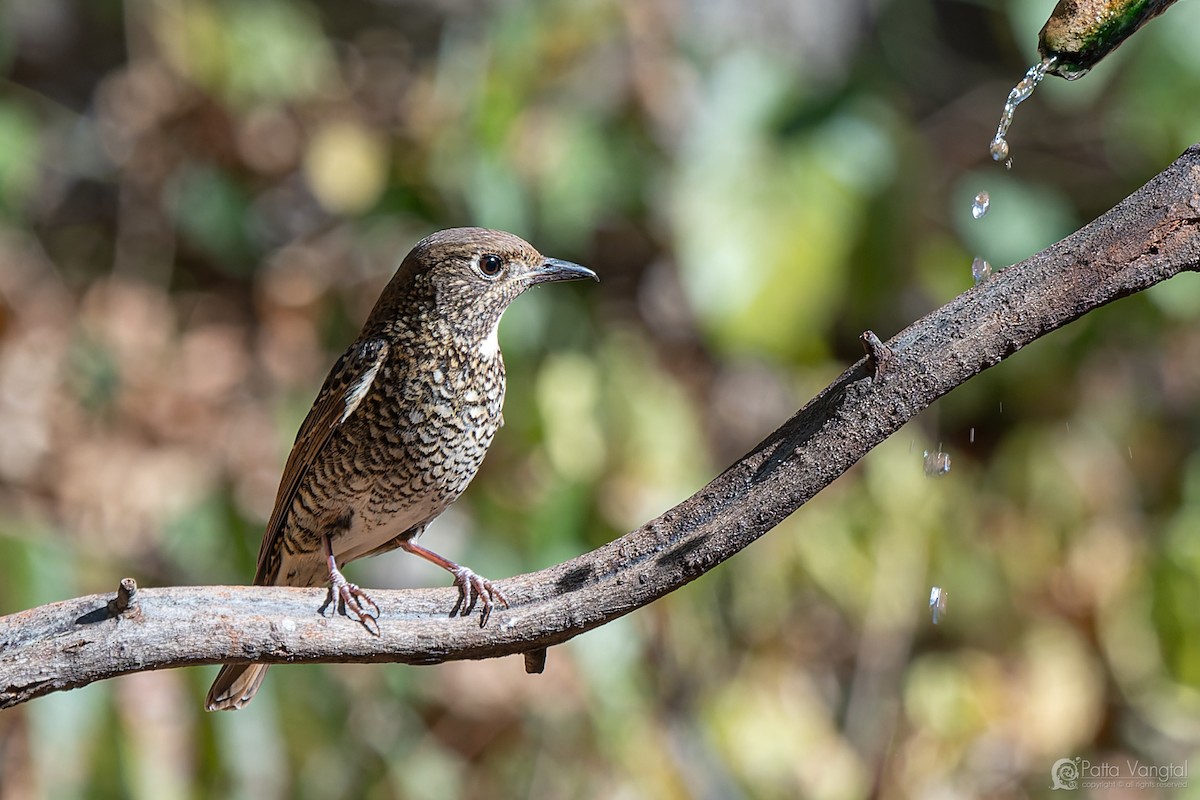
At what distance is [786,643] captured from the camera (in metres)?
5.88

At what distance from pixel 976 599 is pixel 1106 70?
205 centimetres

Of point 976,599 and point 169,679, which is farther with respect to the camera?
point 976,599

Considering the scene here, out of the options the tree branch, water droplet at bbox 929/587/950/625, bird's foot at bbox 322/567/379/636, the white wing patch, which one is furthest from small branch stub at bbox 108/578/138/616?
water droplet at bbox 929/587/950/625

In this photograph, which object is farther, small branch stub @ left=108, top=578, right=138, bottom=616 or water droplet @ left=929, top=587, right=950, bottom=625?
water droplet @ left=929, top=587, right=950, bottom=625

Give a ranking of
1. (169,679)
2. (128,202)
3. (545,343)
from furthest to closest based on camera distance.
Result: 1. (128,202)
2. (545,343)
3. (169,679)

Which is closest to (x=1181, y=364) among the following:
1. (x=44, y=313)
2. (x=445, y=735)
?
(x=445, y=735)

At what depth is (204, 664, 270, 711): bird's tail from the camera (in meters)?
3.55

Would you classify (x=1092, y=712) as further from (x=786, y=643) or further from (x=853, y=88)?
(x=853, y=88)

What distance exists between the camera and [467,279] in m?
3.48

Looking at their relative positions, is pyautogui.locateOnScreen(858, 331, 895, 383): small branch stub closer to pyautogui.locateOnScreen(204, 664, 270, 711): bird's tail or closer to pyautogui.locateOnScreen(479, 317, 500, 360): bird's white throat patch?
pyautogui.locateOnScreen(479, 317, 500, 360): bird's white throat patch

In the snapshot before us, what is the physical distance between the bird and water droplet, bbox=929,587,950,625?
2295mm

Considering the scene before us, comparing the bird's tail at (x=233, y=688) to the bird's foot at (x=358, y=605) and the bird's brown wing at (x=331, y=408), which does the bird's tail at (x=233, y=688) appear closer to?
the bird's brown wing at (x=331, y=408)

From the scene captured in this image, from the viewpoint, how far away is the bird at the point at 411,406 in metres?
3.38

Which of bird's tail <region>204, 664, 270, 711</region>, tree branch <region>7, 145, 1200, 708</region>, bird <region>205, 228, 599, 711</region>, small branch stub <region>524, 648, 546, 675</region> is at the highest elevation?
bird <region>205, 228, 599, 711</region>
